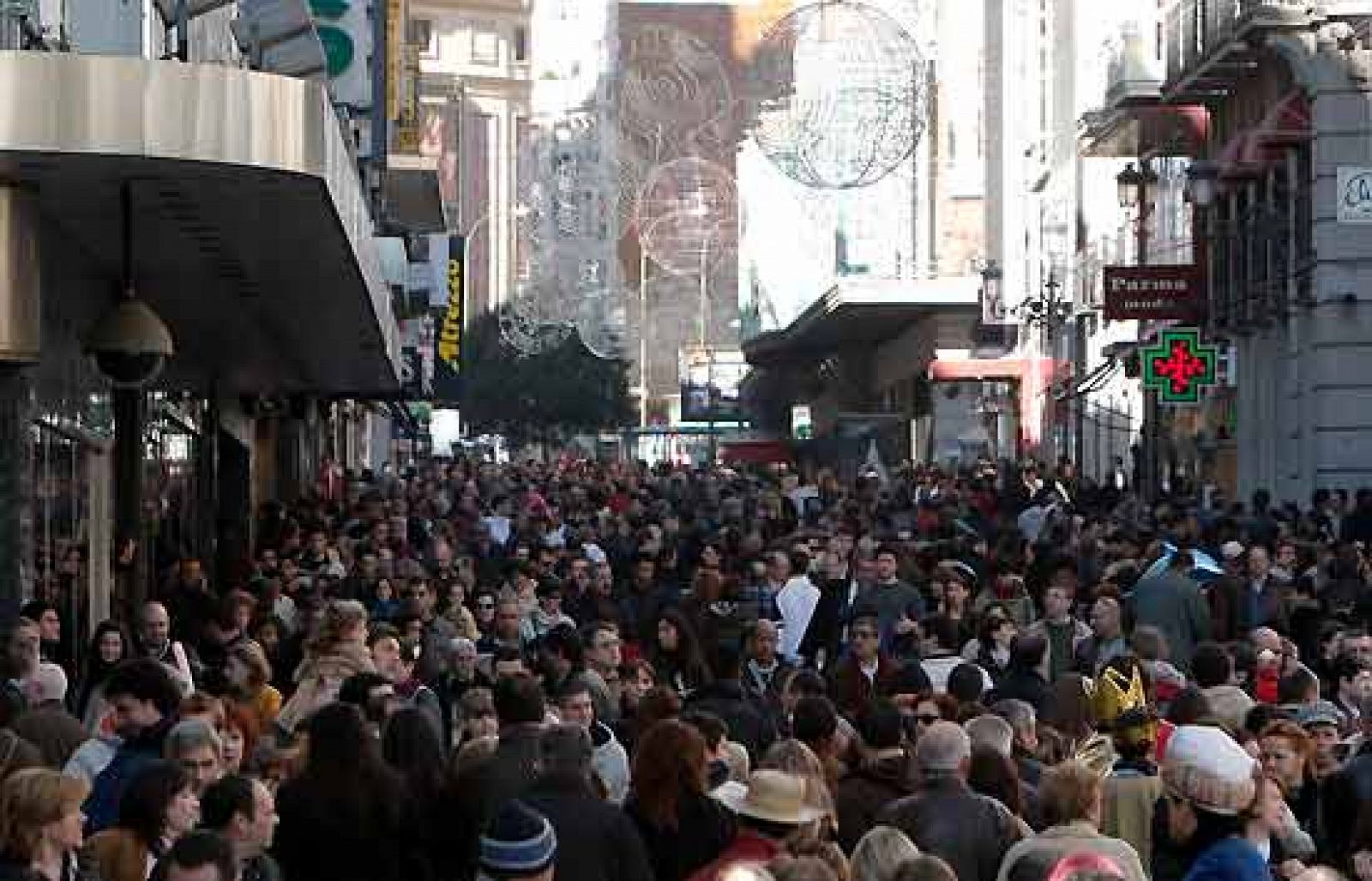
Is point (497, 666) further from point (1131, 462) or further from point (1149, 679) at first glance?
point (1131, 462)

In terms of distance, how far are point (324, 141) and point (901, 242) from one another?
338 ft

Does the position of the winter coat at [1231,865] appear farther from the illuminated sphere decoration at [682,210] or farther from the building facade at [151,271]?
the illuminated sphere decoration at [682,210]

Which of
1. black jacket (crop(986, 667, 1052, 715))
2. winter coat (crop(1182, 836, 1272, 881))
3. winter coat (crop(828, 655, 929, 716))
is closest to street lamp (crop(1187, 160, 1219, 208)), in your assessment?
winter coat (crop(828, 655, 929, 716))

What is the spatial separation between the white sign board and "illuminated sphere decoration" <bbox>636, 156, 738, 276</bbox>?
746cm

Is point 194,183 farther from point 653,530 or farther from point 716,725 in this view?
point 653,530

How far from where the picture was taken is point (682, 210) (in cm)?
4172

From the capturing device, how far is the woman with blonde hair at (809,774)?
9836 mm

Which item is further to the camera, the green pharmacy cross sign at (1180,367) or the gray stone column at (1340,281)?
the gray stone column at (1340,281)

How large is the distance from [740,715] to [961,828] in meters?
3.17

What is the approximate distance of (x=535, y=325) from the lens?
63125 millimetres

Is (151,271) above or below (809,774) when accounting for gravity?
above

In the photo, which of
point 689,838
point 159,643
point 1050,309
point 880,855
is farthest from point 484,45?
point 880,855

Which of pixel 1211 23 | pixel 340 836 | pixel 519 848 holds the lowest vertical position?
pixel 340 836

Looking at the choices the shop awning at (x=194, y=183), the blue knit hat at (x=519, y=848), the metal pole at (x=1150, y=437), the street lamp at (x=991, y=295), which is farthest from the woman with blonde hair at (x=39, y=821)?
the street lamp at (x=991, y=295)
